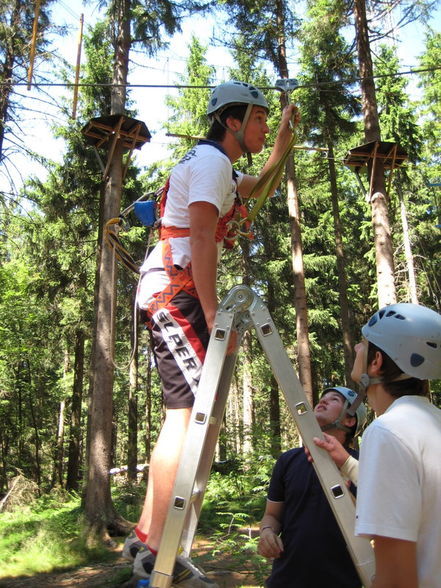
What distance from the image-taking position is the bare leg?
6.91 feet

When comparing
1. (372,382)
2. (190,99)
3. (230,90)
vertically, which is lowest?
(372,382)

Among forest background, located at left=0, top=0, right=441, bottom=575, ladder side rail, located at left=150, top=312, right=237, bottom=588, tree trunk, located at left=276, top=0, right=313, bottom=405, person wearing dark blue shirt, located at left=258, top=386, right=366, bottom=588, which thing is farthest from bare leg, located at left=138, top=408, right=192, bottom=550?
tree trunk, located at left=276, top=0, right=313, bottom=405

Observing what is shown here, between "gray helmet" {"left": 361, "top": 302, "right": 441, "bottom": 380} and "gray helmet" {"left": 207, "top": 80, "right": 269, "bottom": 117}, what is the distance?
139 cm

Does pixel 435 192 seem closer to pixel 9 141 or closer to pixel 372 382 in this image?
pixel 9 141

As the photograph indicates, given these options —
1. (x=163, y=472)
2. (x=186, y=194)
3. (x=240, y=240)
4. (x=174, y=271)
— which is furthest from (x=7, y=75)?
(x=163, y=472)

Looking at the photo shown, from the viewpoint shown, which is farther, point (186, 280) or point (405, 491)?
point (186, 280)

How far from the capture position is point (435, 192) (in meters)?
25.8

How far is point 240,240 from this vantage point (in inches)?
760

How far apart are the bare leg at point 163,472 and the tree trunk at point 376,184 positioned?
8.40 meters

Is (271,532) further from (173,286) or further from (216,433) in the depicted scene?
(173,286)

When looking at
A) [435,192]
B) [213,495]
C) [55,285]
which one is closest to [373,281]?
[435,192]

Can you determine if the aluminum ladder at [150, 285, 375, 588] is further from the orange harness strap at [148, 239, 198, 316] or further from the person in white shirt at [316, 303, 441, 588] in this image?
the person in white shirt at [316, 303, 441, 588]

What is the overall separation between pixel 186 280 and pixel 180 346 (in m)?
0.31

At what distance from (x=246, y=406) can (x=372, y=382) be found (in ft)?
62.3
